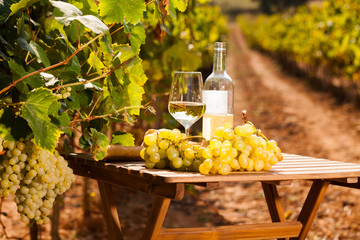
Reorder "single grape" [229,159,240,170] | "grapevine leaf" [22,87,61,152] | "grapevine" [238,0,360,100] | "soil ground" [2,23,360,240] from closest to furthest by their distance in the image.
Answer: "grapevine leaf" [22,87,61,152] < "single grape" [229,159,240,170] < "soil ground" [2,23,360,240] < "grapevine" [238,0,360,100]

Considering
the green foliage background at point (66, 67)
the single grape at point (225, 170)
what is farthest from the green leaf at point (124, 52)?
the single grape at point (225, 170)

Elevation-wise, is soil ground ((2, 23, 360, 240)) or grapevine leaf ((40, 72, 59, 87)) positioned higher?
grapevine leaf ((40, 72, 59, 87))

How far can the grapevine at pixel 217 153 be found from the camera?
74.5 inches

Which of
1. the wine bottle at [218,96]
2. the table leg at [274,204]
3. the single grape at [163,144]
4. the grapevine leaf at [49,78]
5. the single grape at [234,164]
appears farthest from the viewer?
the table leg at [274,204]

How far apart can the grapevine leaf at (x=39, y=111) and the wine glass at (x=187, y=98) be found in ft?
2.67

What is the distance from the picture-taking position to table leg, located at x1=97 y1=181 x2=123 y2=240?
7.64ft

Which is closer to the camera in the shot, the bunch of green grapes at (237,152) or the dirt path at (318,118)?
the bunch of green grapes at (237,152)

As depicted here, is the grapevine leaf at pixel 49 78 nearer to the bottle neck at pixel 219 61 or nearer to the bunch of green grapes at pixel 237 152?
the bunch of green grapes at pixel 237 152

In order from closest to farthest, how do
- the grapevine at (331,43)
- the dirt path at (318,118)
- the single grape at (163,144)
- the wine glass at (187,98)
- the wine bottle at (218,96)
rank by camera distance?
the single grape at (163,144) < the wine glass at (187,98) < the wine bottle at (218,96) < the dirt path at (318,118) < the grapevine at (331,43)

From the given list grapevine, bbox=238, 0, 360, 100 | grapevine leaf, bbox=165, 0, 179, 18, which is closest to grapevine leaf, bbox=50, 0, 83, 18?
grapevine leaf, bbox=165, 0, 179, 18

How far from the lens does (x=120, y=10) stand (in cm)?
157

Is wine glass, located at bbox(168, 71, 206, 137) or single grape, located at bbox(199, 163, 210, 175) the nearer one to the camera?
single grape, located at bbox(199, 163, 210, 175)

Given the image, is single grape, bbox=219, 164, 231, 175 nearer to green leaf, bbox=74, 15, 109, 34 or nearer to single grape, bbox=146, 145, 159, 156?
single grape, bbox=146, 145, 159, 156

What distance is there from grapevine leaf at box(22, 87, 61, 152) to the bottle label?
3.40 ft
